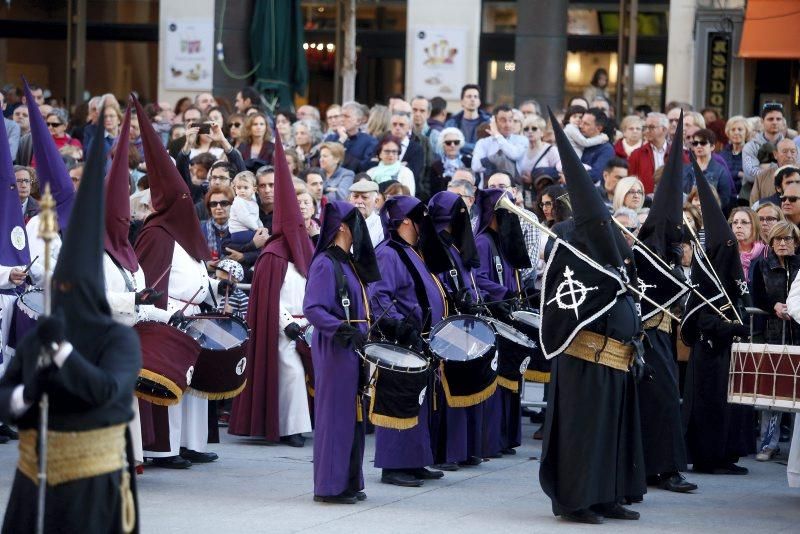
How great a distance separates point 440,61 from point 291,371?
1311 cm

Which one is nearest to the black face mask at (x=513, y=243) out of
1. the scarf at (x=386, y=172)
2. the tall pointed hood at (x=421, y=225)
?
the tall pointed hood at (x=421, y=225)

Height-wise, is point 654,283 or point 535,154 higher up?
point 535,154

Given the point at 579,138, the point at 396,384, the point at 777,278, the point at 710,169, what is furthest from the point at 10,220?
the point at 710,169

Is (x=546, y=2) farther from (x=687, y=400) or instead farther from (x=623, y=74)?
(x=687, y=400)

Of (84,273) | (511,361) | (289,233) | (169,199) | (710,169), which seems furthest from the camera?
(710,169)

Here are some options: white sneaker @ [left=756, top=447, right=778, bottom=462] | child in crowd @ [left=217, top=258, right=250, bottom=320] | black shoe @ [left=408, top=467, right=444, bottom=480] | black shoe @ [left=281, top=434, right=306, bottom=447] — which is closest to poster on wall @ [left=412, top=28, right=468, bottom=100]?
child in crowd @ [left=217, top=258, right=250, bottom=320]

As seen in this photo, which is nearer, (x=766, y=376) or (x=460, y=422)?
(x=766, y=376)

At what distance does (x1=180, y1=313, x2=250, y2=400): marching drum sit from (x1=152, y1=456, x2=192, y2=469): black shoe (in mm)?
533

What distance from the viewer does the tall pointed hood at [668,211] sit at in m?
10.9

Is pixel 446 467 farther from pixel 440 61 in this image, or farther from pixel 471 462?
pixel 440 61

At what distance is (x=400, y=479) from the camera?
11.1 m

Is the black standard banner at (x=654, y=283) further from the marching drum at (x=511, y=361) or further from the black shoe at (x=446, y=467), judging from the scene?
the black shoe at (x=446, y=467)

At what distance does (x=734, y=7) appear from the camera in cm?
2400

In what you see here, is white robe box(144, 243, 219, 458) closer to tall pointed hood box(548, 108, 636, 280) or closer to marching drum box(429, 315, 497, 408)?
marching drum box(429, 315, 497, 408)
